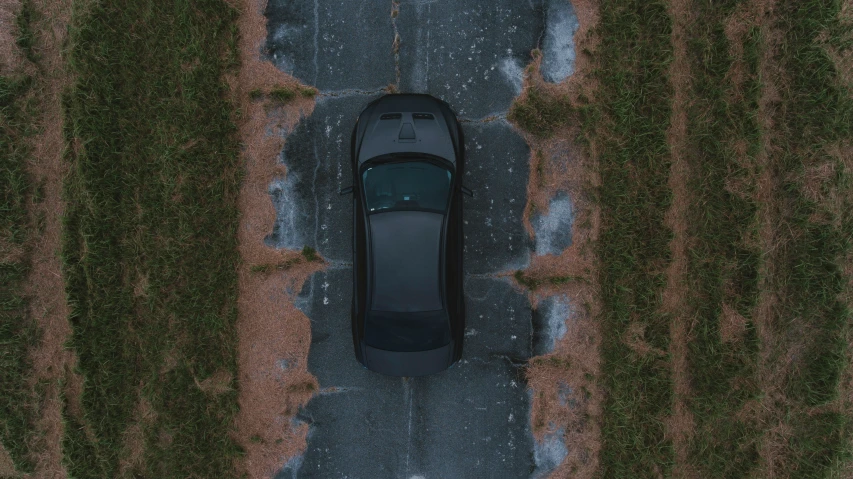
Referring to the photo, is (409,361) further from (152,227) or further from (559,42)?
(559,42)

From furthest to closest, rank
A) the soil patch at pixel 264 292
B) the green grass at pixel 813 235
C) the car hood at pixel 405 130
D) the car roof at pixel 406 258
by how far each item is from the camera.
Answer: the soil patch at pixel 264 292 < the green grass at pixel 813 235 < the car hood at pixel 405 130 < the car roof at pixel 406 258

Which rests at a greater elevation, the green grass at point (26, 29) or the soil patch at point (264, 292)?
the green grass at point (26, 29)

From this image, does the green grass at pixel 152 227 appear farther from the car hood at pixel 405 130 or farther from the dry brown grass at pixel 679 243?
the dry brown grass at pixel 679 243

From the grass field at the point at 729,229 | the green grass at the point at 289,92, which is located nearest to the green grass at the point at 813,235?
the grass field at the point at 729,229

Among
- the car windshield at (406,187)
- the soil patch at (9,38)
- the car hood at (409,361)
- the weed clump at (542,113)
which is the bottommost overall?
the car hood at (409,361)

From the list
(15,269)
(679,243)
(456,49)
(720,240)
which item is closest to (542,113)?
(456,49)
